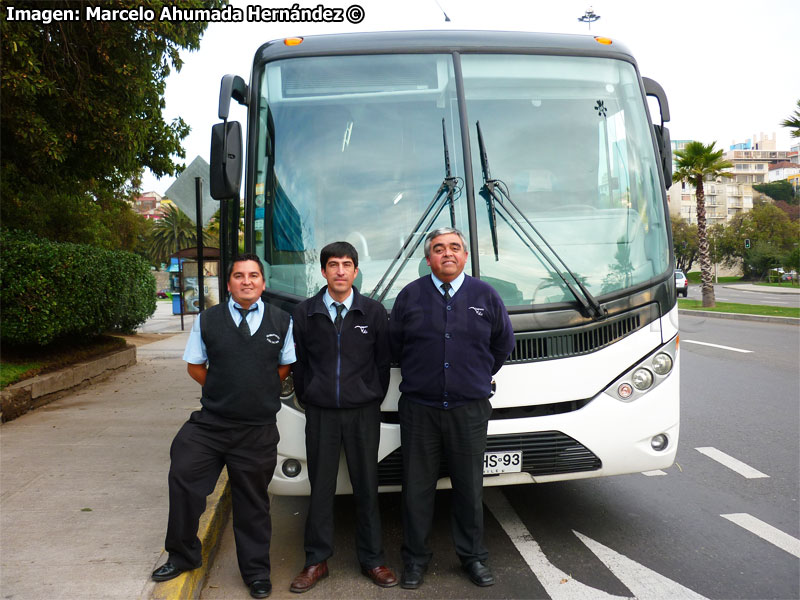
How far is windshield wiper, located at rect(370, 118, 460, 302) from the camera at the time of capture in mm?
Result: 4215

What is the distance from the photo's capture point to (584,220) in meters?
4.46

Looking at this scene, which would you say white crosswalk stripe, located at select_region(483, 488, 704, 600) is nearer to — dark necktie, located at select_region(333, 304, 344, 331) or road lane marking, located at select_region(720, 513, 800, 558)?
road lane marking, located at select_region(720, 513, 800, 558)

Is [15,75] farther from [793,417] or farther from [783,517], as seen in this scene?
[793,417]

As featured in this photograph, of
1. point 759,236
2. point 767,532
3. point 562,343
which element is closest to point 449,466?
point 562,343

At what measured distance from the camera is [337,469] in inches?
157

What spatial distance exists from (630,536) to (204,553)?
2551 millimetres

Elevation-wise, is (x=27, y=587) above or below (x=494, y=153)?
below

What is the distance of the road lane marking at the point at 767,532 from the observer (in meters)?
4.26

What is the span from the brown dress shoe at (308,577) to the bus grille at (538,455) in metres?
0.55

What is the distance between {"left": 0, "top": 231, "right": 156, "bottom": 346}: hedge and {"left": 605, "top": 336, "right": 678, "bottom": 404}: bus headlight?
719 centimetres

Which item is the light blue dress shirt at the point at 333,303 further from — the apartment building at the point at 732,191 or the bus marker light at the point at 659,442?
the apartment building at the point at 732,191

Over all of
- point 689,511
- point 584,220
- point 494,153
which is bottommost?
point 689,511

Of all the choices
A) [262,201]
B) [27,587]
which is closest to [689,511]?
[262,201]

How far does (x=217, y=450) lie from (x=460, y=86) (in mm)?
2580
